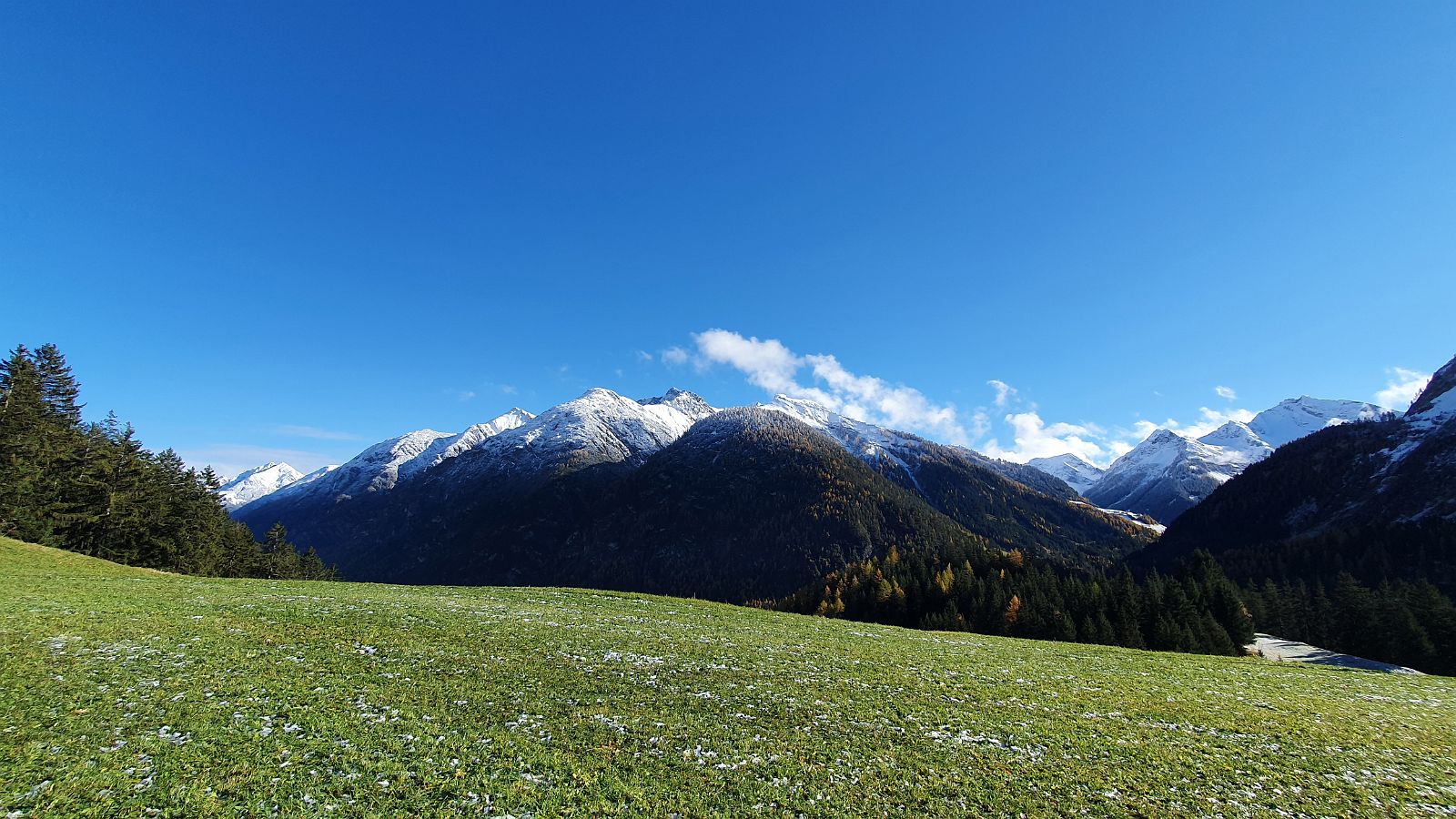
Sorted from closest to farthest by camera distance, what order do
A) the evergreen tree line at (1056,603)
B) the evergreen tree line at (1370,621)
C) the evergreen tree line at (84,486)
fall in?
the evergreen tree line at (84,486)
the evergreen tree line at (1370,621)
the evergreen tree line at (1056,603)

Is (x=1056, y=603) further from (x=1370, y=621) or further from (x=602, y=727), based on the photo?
(x=602, y=727)

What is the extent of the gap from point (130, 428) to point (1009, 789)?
344ft

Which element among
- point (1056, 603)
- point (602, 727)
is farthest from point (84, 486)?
point (1056, 603)

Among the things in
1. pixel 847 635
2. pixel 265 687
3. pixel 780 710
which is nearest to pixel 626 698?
pixel 780 710

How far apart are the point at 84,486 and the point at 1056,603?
13628 cm

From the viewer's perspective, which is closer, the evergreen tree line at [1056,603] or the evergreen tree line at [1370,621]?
the evergreen tree line at [1370,621]

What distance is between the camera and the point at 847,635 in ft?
136

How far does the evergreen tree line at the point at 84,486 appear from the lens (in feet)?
175

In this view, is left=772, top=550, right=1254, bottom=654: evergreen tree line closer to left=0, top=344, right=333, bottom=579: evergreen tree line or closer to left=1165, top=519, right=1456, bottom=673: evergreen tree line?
left=1165, top=519, right=1456, bottom=673: evergreen tree line

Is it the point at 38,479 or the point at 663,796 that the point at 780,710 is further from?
the point at 38,479

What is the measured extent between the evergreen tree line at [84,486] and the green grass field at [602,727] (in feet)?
120

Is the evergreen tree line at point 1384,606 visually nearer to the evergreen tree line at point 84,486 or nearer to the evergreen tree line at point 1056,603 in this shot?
the evergreen tree line at point 1056,603

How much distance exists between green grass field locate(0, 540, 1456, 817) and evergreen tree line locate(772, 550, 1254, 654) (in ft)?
159

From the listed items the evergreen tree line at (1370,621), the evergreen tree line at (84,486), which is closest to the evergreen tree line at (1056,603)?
the evergreen tree line at (1370,621)
